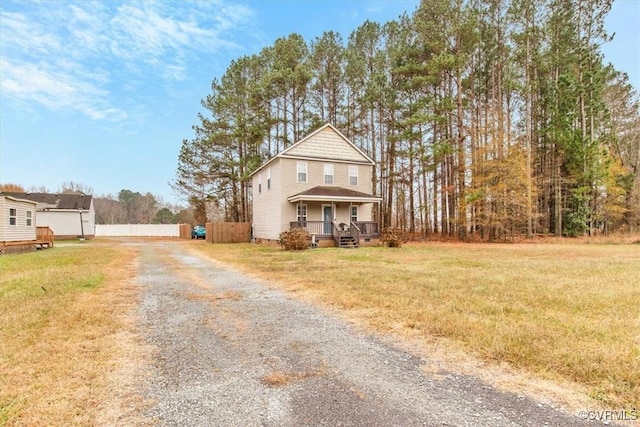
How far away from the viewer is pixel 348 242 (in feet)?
63.6

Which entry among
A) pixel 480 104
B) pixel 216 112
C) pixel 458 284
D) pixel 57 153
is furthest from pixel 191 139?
pixel 458 284

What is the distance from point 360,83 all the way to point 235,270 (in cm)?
2272

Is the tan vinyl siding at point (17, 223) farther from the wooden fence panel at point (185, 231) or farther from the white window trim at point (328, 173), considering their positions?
the white window trim at point (328, 173)

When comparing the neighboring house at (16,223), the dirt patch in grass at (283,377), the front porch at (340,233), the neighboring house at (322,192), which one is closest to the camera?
the dirt patch in grass at (283,377)

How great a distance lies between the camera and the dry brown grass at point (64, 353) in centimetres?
250

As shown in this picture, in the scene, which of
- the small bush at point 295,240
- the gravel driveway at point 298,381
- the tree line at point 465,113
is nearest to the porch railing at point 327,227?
the small bush at point 295,240

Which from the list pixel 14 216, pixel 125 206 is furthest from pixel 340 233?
pixel 125 206

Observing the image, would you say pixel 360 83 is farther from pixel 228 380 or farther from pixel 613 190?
pixel 228 380

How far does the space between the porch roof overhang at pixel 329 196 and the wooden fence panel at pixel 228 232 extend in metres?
8.14

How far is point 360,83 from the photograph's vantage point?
28.0 metres

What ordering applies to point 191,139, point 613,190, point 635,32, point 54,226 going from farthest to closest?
point 191,139 < point 54,226 < point 613,190 < point 635,32

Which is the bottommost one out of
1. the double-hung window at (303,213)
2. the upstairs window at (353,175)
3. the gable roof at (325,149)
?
the double-hung window at (303,213)

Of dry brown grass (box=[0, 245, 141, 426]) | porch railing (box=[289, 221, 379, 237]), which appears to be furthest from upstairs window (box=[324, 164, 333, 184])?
dry brown grass (box=[0, 245, 141, 426])

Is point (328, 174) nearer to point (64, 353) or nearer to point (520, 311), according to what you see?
point (520, 311)
